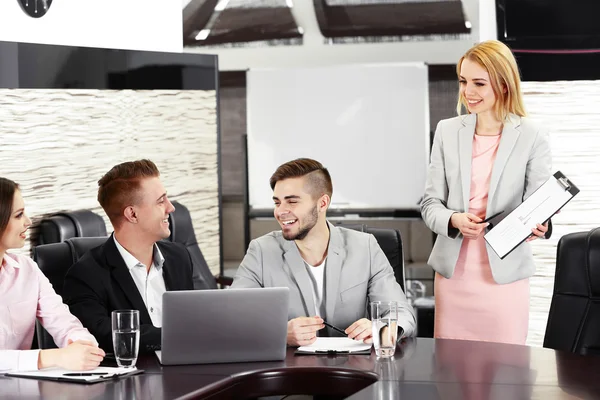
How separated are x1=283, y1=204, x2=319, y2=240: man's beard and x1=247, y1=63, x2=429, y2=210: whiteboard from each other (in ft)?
13.9

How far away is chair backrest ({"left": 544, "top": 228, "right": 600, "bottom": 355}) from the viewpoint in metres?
2.72

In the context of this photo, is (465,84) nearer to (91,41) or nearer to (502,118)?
(502,118)

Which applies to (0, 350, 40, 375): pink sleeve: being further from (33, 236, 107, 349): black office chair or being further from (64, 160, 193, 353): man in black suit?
(33, 236, 107, 349): black office chair

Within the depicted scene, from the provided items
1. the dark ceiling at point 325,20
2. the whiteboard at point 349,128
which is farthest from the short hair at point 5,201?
the dark ceiling at point 325,20

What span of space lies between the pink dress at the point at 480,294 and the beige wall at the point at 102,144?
5.62 feet

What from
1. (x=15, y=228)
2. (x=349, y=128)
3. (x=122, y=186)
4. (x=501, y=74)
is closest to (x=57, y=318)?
(x=15, y=228)

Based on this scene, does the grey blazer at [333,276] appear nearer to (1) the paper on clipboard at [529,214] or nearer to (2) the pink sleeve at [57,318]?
(1) the paper on clipboard at [529,214]

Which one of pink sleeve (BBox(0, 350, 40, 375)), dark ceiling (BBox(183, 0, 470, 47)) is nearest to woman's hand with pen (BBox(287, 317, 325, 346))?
pink sleeve (BBox(0, 350, 40, 375))

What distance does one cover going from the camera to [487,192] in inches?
131

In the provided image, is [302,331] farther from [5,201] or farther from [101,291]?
[5,201]

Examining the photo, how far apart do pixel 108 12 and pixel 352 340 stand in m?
2.47

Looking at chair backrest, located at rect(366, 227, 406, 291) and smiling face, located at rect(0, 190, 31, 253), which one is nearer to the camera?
smiling face, located at rect(0, 190, 31, 253)

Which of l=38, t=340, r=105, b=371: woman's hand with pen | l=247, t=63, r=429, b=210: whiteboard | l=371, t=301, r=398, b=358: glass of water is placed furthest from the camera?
l=247, t=63, r=429, b=210: whiteboard

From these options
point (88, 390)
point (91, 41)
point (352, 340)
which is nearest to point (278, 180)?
point (352, 340)
